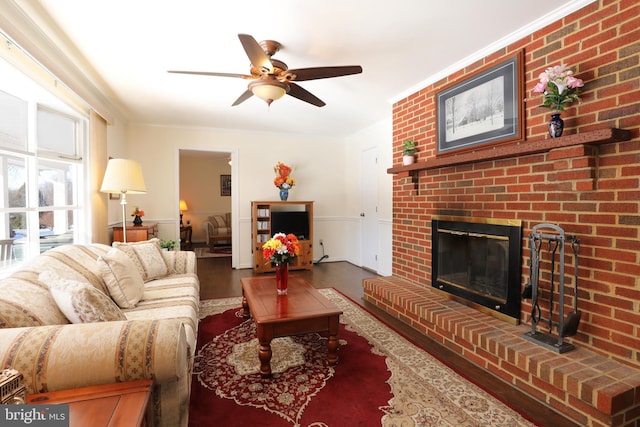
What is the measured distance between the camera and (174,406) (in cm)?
133

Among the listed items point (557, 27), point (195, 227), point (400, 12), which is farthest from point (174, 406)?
point (195, 227)

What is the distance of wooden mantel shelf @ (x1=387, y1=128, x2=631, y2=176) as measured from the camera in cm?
177

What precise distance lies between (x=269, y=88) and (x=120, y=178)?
6.28ft

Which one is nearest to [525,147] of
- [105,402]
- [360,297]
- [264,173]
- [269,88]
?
[269,88]

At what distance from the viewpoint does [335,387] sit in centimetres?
201

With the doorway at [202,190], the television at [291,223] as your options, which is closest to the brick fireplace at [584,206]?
the television at [291,223]

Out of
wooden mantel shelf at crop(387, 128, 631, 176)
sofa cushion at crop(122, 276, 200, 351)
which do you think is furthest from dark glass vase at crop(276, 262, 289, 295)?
wooden mantel shelf at crop(387, 128, 631, 176)

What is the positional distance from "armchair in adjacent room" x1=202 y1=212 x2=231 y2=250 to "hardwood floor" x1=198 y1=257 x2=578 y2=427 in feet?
3.83

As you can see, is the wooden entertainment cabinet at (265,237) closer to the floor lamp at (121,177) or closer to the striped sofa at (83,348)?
the floor lamp at (121,177)

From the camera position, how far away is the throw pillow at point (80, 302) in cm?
147

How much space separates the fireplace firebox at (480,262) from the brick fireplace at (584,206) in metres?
0.07

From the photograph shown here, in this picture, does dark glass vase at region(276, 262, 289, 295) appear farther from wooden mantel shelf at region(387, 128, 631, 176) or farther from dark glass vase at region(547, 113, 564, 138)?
dark glass vase at region(547, 113, 564, 138)

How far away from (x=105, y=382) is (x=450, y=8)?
8.94 ft

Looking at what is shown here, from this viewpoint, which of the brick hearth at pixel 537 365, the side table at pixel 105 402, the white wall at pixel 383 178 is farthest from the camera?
the white wall at pixel 383 178
